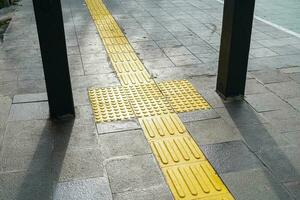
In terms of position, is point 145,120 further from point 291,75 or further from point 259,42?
point 259,42

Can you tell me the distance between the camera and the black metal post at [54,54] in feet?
12.3

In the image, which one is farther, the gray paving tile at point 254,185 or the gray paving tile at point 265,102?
the gray paving tile at point 265,102

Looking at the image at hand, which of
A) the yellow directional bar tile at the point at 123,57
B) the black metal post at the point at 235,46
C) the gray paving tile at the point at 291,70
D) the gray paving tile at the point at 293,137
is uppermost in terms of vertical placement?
the black metal post at the point at 235,46

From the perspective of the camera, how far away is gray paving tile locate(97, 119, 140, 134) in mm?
4086

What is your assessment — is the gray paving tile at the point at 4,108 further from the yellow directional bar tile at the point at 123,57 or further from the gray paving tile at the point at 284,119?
the gray paving tile at the point at 284,119

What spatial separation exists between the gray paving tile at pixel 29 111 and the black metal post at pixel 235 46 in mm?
2345

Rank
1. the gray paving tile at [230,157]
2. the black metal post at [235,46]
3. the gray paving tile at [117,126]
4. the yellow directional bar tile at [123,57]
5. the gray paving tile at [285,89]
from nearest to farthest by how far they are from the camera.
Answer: the gray paving tile at [230,157] → the gray paving tile at [117,126] → the black metal post at [235,46] → the gray paving tile at [285,89] → the yellow directional bar tile at [123,57]

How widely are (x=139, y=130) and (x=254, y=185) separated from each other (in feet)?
4.72

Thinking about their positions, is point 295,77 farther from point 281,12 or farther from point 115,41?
point 281,12

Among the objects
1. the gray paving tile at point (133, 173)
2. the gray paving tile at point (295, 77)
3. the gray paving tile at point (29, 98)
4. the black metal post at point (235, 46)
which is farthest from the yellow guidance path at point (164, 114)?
the gray paving tile at point (295, 77)

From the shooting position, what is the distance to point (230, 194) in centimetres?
310

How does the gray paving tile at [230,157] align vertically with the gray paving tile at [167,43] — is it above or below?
below

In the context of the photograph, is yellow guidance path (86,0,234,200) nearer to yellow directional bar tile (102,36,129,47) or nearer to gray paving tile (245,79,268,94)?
yellow directional bar tile (102,36,129,47)

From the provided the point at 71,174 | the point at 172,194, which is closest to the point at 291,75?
the point at 172,194
